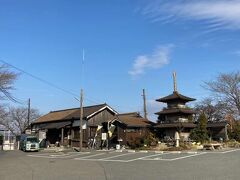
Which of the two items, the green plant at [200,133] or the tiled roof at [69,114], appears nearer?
the green plant at [200,133]

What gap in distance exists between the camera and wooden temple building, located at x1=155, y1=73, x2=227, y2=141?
4678cm

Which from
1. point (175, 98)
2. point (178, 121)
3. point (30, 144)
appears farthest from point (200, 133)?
point (30, 144)

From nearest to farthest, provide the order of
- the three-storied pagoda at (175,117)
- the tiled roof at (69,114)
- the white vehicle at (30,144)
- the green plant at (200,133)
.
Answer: the white vehicle at (30,144) → the green plant at (200,133) → the three-storied pagoda at (175,117) → the tiled roof at (69,114)

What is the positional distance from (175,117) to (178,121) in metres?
1.00

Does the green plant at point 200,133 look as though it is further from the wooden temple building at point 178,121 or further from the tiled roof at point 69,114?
the tiled roof at point 69,114

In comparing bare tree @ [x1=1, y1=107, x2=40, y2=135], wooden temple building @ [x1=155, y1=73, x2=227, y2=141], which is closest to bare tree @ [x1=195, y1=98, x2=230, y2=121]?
wooden temple building @ [x1=155, y1=73, x2=227, y2=141]

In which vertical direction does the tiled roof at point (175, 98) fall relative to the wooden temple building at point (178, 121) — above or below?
above

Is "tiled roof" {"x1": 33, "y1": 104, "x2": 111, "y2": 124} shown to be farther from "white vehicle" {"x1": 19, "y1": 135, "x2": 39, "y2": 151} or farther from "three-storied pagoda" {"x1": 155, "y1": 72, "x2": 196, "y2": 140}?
"three-storied pagoda" {"x1": 155, "y1": 72, "x2": 196, "y2": 140}

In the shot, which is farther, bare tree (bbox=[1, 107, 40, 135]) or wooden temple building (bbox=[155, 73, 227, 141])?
bare tree (bbox=[1, 107, 40, 135])

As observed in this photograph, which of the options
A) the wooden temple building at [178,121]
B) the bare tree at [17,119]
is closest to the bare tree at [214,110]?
the wooden temple building at [178,121]

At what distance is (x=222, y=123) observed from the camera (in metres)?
49.2

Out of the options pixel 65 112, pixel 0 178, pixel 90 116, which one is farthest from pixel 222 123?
pixel 0 178

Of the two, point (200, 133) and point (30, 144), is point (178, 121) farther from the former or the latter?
point (30, 144)

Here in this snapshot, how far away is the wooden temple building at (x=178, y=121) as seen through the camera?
46781mm
